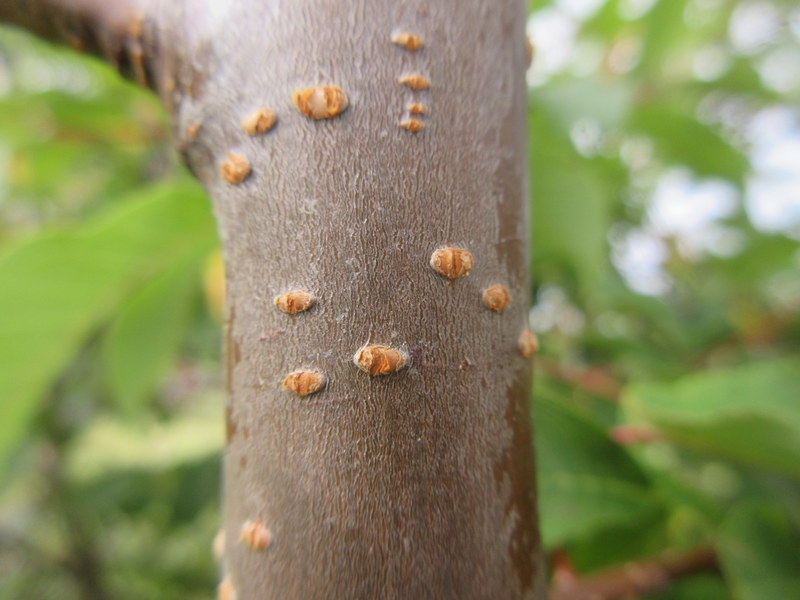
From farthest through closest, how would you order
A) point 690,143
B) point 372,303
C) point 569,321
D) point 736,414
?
point 569,321
point 690,143
point 736,414
point 372,303

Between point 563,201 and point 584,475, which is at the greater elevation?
point 563,201

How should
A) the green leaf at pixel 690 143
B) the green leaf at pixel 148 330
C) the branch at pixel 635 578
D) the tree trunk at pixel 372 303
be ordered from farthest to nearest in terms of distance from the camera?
1. the green leaf at pixel 690 143
2. the green leaf at pixel 148 330
3. the branch at pixel 635 578
4. the tree trunk at pixel 372 303

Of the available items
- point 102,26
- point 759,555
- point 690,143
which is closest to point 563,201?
point 690,143

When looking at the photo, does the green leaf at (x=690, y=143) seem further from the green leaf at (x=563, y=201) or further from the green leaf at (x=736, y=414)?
the green leaf at (x=736, y=414)

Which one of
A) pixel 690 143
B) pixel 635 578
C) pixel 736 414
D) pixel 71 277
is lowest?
pixel 635 578

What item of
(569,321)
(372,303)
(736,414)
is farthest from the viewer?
(569,321)

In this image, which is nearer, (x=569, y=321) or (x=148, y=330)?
(x=148, y=330)

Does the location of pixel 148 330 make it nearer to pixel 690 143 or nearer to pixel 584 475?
pixel 584 475

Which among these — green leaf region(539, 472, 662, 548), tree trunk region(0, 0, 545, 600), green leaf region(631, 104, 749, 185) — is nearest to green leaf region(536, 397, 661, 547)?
green leaf region(539, 472, 662, 548)

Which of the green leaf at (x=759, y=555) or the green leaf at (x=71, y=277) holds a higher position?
Answer: the green leaf at (x=71, y=277)

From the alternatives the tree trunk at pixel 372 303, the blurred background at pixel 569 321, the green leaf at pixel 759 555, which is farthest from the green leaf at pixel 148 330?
the green leaf at pixel 759 555
